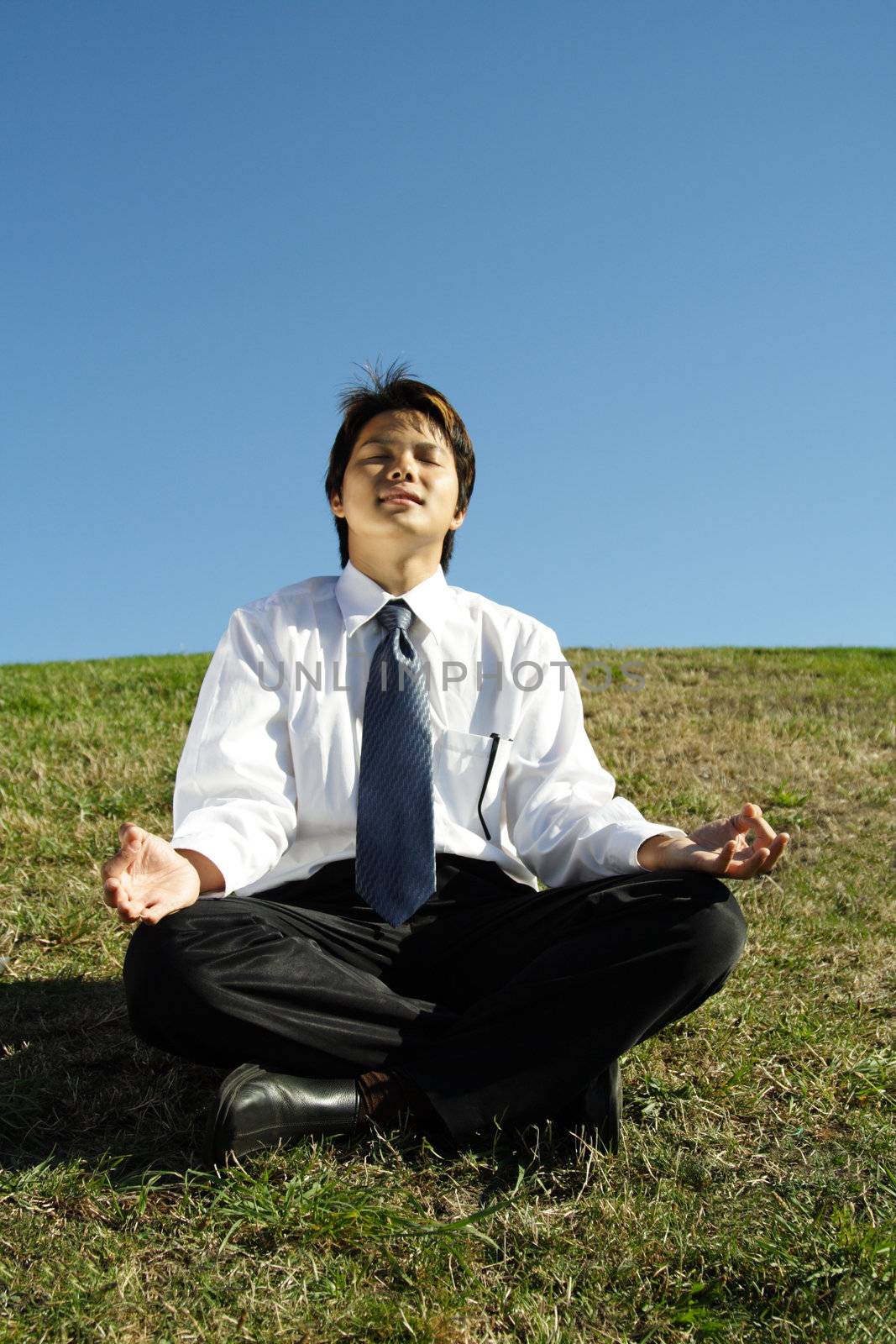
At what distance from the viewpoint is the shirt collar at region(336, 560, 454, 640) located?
12.9 ft

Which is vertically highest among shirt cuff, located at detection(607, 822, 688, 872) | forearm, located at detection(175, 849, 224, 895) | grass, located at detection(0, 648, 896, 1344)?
shirt cuff, located at detection(607, 822, 688, 872)

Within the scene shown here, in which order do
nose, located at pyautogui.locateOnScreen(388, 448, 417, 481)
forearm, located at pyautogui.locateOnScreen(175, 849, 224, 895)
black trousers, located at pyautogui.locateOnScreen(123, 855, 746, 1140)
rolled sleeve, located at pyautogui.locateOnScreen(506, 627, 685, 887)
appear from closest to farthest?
black trousers, located at pyautogui.locateOnScreen(123, 855, 746, 1140)
forearm, located at pyautogui.locateOnScreen(175, 849, 224, 895)
rolled sleeve, located at pyautogui.locateOnScreen(506, 627, 685, 887)
nose, located at pyautogui.locateOnScreen(388, 448, 417, 481)

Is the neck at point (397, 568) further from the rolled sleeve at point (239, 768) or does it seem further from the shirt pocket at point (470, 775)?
the shirt pocket at point (470, 775)

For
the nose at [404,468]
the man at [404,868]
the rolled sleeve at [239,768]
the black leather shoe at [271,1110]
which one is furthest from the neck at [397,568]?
the black leather shoe at [271,1110]

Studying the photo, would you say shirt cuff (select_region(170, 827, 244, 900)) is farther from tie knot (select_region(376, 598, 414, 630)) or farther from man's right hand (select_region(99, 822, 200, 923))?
tie knot (select_region(376, 598, 414, 630))

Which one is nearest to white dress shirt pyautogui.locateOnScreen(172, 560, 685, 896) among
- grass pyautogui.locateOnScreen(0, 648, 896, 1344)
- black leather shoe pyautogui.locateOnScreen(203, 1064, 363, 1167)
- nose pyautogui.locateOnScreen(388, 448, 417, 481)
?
nose pyautogui.locateOnScreen(388, 448, 417, 481)

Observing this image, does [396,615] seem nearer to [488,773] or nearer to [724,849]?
[488,773]

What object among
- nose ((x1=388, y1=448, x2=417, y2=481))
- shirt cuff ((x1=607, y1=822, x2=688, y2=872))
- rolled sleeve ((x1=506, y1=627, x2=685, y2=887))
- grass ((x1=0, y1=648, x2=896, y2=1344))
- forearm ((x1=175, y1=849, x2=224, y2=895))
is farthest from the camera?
nose ((x1=388, y1=448, x2=417, y2=481))

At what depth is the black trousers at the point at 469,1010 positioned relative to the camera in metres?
3.05

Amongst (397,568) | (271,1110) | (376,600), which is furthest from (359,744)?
(271,1110)

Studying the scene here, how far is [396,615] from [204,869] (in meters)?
1.13

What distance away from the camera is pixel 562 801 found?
379cm

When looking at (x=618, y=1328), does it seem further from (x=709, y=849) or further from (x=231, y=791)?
(x=231, y=791)

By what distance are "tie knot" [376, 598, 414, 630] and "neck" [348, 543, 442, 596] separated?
10 centimetres
